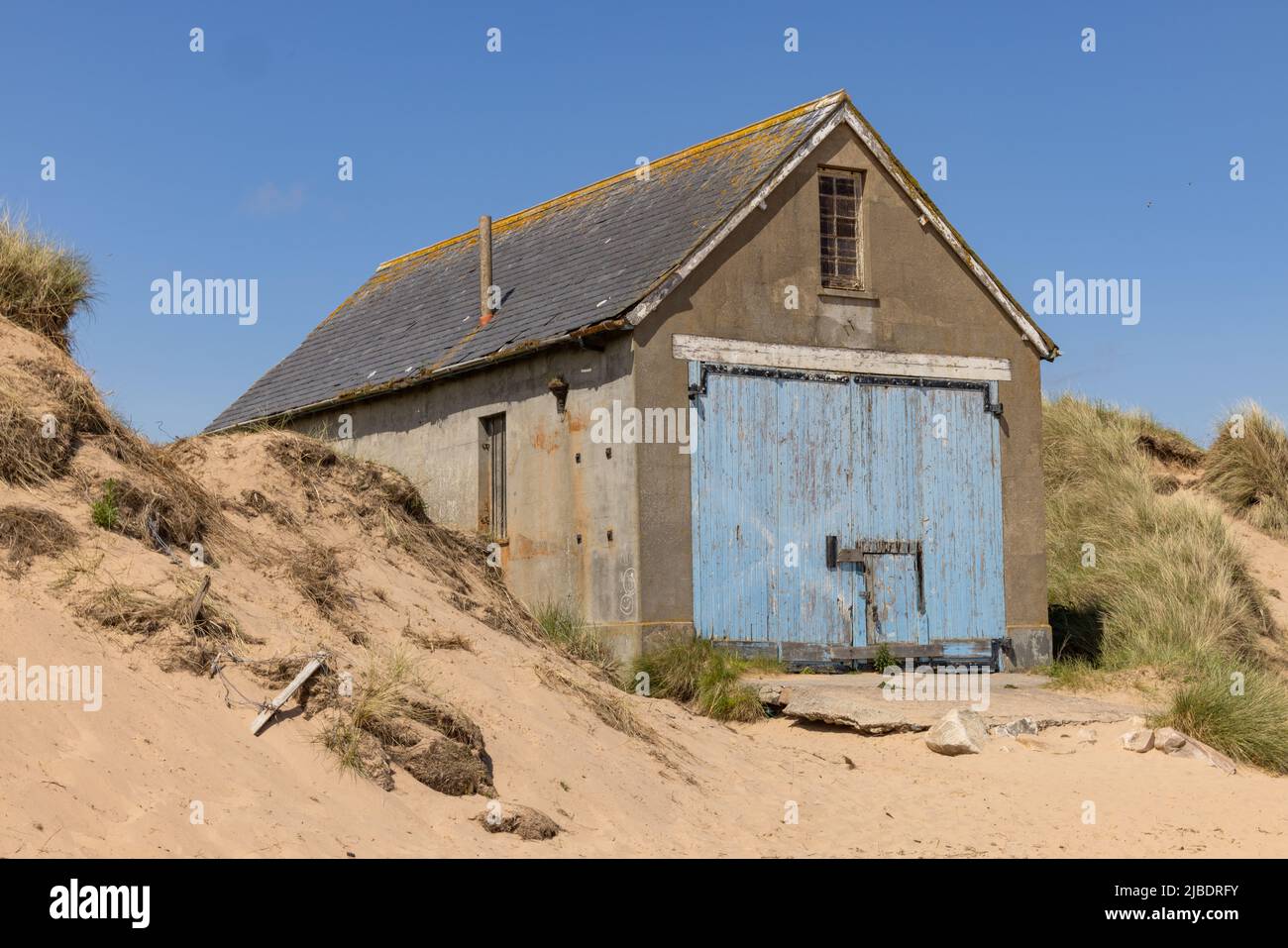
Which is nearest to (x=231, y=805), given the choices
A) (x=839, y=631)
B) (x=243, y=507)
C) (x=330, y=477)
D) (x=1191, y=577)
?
(x=243, y=507)

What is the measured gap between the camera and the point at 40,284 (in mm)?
10695

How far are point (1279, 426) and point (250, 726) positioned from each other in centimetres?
2142

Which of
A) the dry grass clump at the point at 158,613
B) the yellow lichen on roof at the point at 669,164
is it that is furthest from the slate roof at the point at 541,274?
the dry grass clump at the point at 158,613

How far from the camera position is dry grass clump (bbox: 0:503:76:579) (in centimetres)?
841

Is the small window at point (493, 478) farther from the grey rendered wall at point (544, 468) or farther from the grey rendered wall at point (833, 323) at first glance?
the grey rendered wall at point (833, 323)

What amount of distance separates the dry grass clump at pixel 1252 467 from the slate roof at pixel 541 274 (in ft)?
39.5

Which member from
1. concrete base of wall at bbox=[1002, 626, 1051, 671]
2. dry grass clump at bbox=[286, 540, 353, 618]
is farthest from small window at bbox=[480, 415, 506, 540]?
concrete base of wall at bbox=[1002, 626, 1051, 671]

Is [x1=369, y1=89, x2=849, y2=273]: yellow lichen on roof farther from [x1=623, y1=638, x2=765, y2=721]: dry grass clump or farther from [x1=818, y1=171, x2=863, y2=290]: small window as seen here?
[x1=623, y1=638, x2=765, y2=721]: dry grass clump

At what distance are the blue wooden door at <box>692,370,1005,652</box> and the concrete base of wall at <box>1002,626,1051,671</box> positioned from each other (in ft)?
0.79

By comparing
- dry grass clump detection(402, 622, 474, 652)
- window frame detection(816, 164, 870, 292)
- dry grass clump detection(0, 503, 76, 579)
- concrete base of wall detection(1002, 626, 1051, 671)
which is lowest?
concrete base of wall detection(1002, 626, 1051, 671)

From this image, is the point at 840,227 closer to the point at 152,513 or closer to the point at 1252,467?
the point at 152,513

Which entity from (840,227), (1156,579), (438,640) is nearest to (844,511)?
(840,227)

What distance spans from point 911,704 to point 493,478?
5.93m
